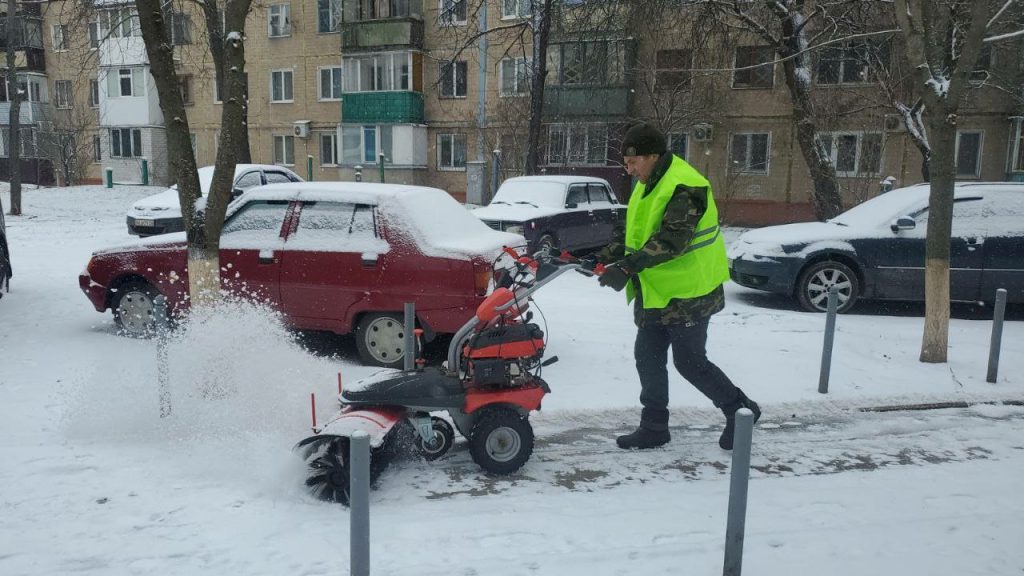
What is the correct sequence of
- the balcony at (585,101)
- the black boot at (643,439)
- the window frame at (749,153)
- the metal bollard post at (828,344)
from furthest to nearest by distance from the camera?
the window frame at (749,153) → the balcony at (585,101) → the metal bollard post at (828,344) → the black boot at (643,439)

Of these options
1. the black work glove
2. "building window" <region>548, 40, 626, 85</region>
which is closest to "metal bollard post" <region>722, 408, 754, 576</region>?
the black work glove

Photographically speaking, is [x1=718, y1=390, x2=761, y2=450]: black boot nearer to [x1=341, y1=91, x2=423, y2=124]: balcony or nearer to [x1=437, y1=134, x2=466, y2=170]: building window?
[x1=437, y1=134, x2=466, y2=170]: building window

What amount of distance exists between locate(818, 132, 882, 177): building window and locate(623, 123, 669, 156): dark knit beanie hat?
18.0m

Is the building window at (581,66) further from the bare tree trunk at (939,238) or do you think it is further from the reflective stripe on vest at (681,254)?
the reflective stripe on vest at (681,254)

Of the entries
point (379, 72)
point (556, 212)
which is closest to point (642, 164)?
point (556, 212)

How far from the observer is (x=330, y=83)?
110ft

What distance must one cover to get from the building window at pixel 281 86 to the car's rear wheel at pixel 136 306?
2894 cm

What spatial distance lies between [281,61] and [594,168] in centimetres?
1636

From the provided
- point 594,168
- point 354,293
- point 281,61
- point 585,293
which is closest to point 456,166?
point 594,168

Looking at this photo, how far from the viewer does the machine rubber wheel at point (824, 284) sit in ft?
31.2

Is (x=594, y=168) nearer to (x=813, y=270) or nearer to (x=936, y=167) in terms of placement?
(x=813, y=270)

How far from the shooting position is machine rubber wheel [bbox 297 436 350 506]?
3947 millimetres

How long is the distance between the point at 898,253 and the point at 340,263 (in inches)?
269

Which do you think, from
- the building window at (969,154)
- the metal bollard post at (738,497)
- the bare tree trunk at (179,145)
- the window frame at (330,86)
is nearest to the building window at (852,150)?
the building window at (969,154)
